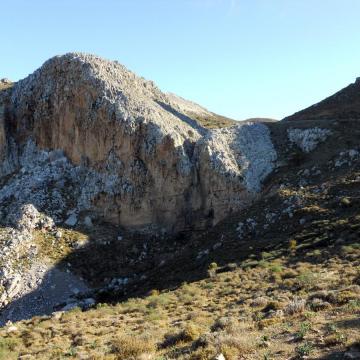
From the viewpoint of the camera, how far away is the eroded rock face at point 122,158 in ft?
122

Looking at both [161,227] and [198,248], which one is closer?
[198,248]

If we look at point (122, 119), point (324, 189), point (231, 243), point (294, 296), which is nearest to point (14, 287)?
point (231, 243)

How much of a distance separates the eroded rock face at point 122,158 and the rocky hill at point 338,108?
24.6 feet

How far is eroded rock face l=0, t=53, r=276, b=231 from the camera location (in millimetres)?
37312

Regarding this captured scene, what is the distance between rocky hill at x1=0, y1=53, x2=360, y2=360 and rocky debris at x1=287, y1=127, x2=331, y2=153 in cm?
18

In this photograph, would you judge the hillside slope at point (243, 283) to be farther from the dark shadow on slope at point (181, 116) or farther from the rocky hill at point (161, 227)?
Answer: the dark shadow on slope at point (181, 116)

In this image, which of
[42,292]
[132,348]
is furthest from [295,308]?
[42,292]

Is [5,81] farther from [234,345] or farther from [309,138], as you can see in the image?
[234,345]

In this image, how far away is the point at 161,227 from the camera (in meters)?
37.4

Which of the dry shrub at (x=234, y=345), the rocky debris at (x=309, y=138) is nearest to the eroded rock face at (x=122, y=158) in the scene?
the rocky debris at (x=309, y=138)

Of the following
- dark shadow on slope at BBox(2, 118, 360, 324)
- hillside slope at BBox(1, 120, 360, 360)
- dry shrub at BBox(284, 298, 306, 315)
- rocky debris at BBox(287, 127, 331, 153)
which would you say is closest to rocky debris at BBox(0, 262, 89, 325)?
dark shadow on slope at BBox(2, 118, 360, 324)

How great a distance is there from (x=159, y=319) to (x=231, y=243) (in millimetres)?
12522

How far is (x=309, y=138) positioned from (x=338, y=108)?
1096cm

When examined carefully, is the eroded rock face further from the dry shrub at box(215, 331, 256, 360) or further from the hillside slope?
the dry shrub at box(215, 331, 256, 360)
